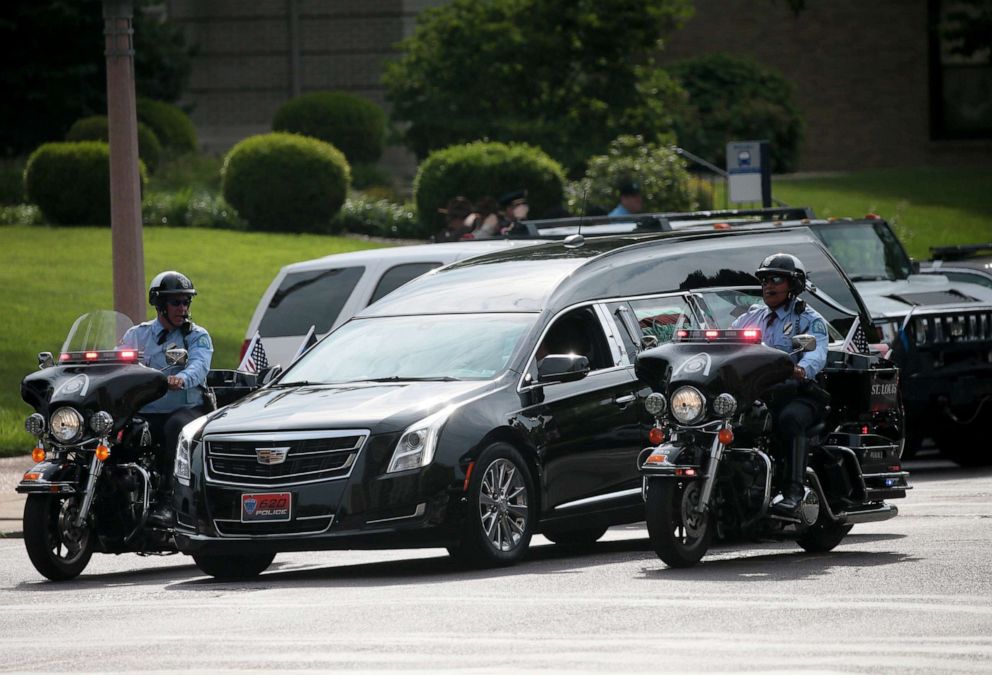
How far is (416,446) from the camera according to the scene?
1154 centimetres

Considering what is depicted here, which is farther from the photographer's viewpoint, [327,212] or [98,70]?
[98,70]

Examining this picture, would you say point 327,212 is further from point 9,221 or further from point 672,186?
point 672,186

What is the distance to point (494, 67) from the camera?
3719cm

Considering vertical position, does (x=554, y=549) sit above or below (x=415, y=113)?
below

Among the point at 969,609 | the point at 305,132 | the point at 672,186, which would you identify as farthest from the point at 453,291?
the point at 305,132

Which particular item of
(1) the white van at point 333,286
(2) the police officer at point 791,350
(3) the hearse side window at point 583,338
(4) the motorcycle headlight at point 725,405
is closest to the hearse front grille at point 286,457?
(3) the hearse side window at point 583,338

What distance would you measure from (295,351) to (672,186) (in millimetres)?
12765

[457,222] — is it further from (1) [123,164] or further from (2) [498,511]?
(2) [498,511]

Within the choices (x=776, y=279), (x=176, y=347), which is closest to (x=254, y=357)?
(x=176, y=347)

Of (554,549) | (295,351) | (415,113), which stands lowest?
(554,549)

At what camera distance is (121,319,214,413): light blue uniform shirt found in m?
13.2

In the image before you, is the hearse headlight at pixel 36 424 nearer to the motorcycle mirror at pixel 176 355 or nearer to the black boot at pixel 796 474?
the motorcycle mirror at pixel 176 355

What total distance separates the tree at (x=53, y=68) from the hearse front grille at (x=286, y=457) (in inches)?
1172

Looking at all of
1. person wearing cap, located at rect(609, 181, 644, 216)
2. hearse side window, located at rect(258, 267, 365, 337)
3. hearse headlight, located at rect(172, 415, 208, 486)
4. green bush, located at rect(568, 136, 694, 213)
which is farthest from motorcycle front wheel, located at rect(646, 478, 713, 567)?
green bush, located at rect(568, 136, 694, 213)
